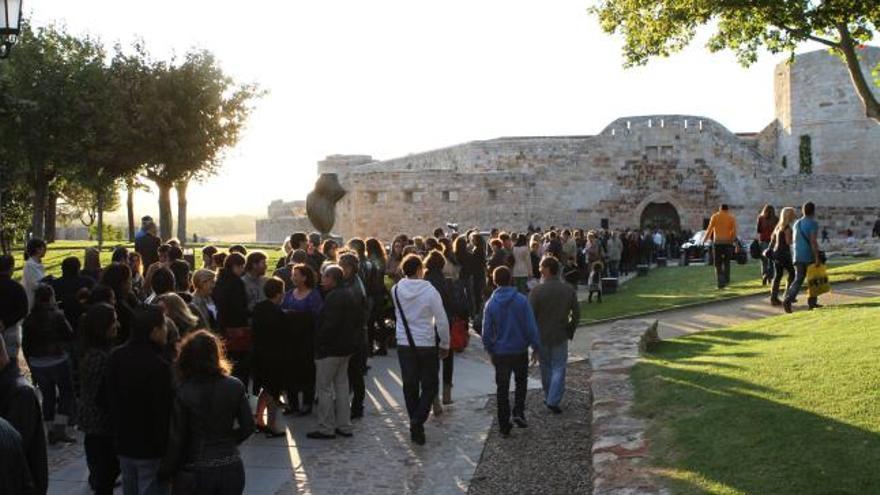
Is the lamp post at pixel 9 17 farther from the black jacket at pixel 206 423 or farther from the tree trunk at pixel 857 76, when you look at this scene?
the tree trunk at pixel 857 76

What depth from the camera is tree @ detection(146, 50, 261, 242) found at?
3027cm

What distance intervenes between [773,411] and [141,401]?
5031mm

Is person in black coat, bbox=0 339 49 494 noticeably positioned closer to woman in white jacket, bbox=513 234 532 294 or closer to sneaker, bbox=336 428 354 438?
sneaker, bbox=336 428 354 438

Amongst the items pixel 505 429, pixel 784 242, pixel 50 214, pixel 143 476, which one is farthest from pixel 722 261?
pixel 50 214

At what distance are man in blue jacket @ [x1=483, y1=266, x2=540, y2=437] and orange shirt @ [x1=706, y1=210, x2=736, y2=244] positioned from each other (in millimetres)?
8796

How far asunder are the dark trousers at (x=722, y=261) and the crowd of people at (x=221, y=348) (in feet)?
13.9

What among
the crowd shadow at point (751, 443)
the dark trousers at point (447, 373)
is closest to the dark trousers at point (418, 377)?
the dark trousers at point (447, 373)

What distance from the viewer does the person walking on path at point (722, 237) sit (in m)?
16.5

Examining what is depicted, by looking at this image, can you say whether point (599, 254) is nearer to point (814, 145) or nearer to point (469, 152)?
point (469, 152)

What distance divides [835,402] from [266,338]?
5.14 metres

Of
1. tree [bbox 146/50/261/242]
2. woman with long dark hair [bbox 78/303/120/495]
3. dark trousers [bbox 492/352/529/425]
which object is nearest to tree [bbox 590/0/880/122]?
dark trousers [bbox 492/352/529/425]

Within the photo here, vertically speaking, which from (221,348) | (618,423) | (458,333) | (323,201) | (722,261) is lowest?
(618,423)

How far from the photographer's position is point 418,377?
859 centimetres

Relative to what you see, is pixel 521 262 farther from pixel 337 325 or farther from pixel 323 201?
pixel 337 325
